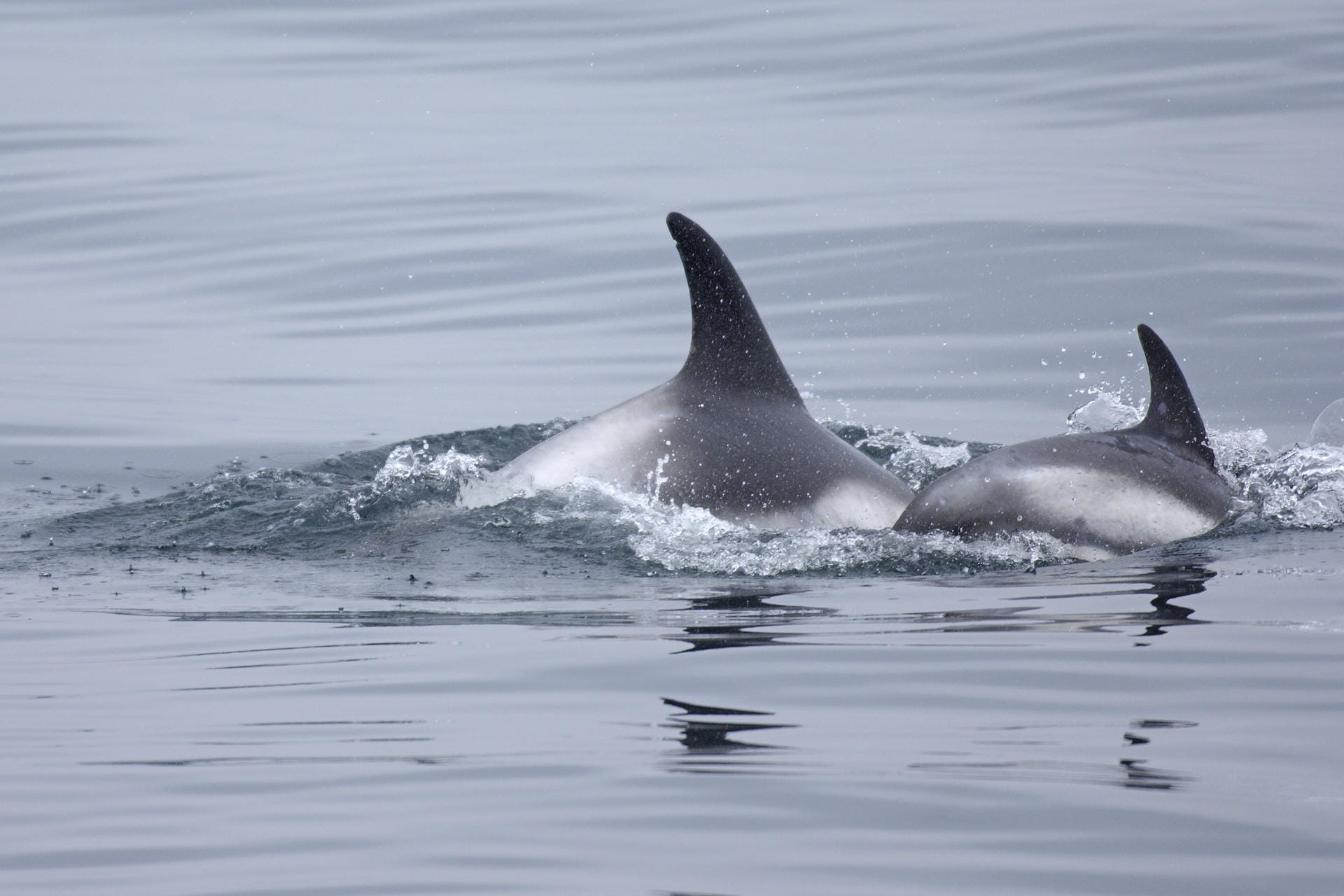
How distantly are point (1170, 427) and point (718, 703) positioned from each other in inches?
138

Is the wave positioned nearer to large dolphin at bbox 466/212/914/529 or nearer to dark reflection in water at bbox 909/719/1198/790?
large dolphin at bbox 466/212/914/529

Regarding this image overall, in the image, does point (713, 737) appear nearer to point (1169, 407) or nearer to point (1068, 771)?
point (1068, 771)

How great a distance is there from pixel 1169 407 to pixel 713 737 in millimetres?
3799

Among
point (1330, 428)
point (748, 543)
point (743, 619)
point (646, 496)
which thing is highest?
point (1330, 428)

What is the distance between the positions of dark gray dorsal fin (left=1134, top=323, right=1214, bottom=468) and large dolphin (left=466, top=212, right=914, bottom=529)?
1465 millimetres

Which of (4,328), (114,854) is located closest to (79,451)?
(4,328)

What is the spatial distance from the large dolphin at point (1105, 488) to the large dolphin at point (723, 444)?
2.80ft

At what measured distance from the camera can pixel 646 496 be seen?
918cm

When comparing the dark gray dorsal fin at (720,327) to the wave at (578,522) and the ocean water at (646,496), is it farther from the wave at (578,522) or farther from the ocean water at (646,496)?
the ocean water at (646,496)

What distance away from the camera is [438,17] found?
39844 mm

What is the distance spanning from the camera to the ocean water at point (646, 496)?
4.65 metres

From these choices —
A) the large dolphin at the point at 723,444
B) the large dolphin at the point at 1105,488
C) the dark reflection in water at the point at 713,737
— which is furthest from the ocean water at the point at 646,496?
the large dolphin at the point at 723,444

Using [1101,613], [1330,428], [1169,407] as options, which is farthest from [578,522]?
[1330,428]

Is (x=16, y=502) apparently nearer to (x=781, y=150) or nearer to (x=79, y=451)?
(x=79, y=451)
